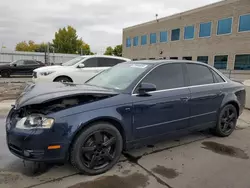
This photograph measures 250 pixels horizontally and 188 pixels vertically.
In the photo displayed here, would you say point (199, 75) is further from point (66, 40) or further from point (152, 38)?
point (66, 40)

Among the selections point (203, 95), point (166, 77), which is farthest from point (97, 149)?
point (203, 95)

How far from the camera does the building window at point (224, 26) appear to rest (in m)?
20.4

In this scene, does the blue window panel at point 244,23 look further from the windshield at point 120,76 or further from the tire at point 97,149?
the tire at point 97,149

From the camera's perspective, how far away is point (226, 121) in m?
4.57

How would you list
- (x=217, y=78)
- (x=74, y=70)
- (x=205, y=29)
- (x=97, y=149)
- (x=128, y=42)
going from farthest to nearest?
1. (x=128, y=42)
2. (x=205, y=29)
3. (x=74, y=70)
4. (x=217, y=78)
5. (x=97, y=149)

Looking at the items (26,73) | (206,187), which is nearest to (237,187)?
(206,187)

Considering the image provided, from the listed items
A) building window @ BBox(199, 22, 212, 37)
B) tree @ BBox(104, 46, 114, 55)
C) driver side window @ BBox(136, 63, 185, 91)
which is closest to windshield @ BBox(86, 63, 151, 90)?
driver side window @ BBox(136, 63, 185, 91)

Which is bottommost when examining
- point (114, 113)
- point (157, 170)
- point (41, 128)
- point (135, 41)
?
point (157, 170)

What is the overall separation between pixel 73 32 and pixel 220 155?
159 ft

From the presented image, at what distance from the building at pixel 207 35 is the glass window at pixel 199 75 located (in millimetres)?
17334

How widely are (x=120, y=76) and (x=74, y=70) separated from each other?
4.91 meters

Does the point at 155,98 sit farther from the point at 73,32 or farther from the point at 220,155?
the point at 73,32

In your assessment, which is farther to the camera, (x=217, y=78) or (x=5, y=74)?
(x=5, y=74)

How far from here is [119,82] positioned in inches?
141
